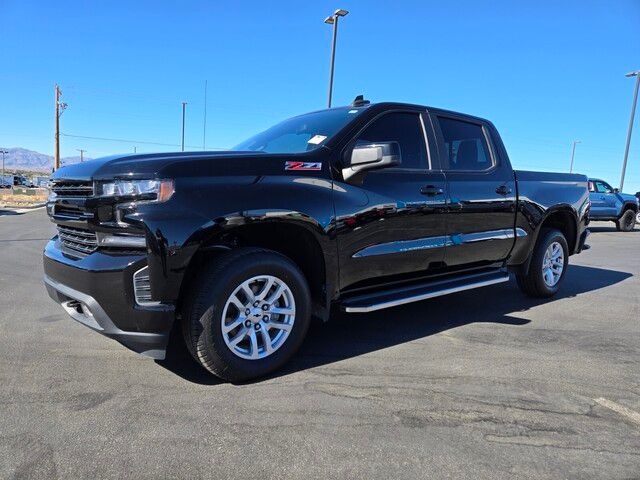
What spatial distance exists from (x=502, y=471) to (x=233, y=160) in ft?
7.51

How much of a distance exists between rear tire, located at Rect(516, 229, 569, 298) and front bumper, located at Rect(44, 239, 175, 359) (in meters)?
4.35

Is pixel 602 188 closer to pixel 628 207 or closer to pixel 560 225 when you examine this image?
pixel 628 207

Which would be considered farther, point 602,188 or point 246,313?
point 602,188

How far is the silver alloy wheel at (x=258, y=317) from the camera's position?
3.13m

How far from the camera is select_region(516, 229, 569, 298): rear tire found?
223 inches

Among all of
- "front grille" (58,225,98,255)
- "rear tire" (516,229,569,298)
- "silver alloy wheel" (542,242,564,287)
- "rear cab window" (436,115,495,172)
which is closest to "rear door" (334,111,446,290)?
"rear cab window" (436,115,495,172)

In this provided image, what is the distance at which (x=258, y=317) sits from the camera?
10.6ft

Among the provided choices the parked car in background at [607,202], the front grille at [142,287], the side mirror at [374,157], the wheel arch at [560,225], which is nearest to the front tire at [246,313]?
the front grille at [142,287]

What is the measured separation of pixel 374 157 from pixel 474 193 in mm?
1671

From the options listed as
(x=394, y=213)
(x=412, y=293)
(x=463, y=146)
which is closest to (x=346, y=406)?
(x=412, y=293)

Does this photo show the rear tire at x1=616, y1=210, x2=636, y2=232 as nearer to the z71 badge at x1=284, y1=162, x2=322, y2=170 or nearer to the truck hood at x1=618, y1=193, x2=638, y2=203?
the truck hood at x1=618, y1=193, x2=638, y2=203

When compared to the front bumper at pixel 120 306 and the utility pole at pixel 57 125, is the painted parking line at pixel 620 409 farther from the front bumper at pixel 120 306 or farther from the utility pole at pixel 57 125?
the utility pole at pixel 57 125

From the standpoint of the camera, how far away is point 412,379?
335 cm

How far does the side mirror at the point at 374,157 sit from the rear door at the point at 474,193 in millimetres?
1159
